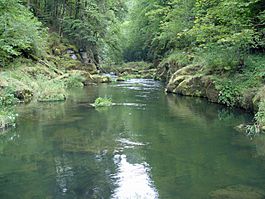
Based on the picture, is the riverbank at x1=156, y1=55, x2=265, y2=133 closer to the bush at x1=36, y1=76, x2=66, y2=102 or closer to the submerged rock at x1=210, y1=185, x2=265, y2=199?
the submerged rock at x1=210, y1=185, x2=265, y2=199

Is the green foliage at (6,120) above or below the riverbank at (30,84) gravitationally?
below

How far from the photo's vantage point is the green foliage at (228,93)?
1543 centimetres

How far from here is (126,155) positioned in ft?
28.0

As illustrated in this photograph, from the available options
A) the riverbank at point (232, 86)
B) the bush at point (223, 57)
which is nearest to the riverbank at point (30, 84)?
the riverbank at point (232, 86)

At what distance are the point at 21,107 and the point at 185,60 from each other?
1416 cm

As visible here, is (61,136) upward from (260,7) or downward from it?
downward

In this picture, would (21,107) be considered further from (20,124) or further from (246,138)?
(246,138)

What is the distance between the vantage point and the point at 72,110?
14.9 metres

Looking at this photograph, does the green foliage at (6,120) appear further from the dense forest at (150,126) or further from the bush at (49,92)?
the bush at (49,92)

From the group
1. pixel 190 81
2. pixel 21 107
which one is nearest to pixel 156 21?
pixel 190 81

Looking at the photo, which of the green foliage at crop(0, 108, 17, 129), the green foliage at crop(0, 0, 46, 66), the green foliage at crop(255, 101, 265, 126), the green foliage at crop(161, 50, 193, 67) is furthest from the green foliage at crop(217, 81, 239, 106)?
the green foliage at crop(161, 50, 193, 67)

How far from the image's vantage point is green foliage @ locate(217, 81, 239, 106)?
1543cm

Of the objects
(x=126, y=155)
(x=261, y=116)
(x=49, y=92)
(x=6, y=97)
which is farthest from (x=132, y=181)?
(x=49, y=92)

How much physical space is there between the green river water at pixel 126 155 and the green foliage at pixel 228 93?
51.3 inches
